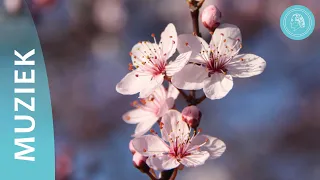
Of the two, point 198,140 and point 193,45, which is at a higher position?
point 193,45

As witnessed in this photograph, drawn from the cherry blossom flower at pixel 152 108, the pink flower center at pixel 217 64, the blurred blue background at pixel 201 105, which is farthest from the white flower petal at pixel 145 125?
the blurred blue background at pixel 201 105

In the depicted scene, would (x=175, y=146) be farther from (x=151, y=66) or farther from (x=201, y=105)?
(x=201, y=105)

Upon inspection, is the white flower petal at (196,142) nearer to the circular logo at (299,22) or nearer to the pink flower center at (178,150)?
the pink flower center at (178,150)

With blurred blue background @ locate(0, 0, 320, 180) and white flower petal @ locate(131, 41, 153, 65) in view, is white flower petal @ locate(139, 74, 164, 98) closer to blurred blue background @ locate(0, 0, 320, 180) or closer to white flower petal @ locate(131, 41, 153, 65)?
white flower petal @ locate(131, 41, 153, 65)

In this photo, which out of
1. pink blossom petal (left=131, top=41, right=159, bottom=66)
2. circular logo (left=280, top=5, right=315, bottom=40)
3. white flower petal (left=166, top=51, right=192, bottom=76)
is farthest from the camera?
circular logo (left=280, top=5, right=315, bottom=40)

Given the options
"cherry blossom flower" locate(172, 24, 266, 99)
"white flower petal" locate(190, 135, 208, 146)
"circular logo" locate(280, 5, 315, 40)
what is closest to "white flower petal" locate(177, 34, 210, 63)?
"cherry blossom flower" locate(172, 24, 266, 99)

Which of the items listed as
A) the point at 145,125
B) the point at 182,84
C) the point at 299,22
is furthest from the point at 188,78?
the point at 299,22
